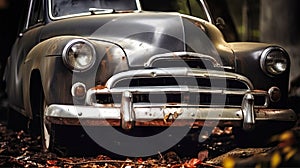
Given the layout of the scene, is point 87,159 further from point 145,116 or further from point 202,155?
Answer: point 202,155

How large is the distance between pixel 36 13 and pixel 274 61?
263 centimetres

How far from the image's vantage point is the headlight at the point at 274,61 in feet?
19.1

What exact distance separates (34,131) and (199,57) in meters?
2.26

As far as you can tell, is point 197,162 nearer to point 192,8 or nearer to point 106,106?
point 106,106

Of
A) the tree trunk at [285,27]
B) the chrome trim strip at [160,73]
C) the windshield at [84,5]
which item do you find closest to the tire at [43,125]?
the chrome trim strip at [160,73]

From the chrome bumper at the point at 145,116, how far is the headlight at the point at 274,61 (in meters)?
0.66

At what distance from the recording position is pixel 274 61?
5855 mm

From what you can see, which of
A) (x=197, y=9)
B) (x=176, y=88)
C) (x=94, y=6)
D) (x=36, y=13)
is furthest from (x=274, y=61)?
(x=36, y=13)

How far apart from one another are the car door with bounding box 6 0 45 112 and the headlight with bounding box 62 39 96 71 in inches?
59.1

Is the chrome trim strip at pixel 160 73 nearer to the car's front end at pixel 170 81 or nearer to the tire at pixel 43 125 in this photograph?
the car's front end at pixel 170 81

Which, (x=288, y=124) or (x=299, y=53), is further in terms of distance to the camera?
(x=299, y=53)

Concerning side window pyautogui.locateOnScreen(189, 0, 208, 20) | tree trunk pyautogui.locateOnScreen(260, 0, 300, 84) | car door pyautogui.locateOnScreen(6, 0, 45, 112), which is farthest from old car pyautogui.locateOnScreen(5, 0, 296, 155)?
tree trunk pyautogui.locateOnScreen(260, 0, 300, 84)

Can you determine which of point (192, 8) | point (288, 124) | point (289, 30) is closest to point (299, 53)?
point (289, 30)

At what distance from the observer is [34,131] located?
22.5 feet
